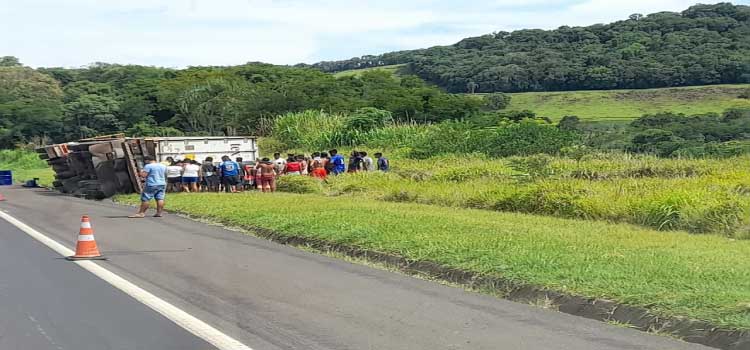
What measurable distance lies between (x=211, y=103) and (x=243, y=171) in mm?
39981

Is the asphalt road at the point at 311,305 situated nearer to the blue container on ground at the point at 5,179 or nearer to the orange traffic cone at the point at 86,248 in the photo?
the orange traffic cone at the point at 86,248

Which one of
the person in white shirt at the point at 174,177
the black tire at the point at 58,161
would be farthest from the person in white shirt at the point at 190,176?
the black tire at the point at 58,161

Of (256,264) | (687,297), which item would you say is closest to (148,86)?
(256,264)

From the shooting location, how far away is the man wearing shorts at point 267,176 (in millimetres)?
28125

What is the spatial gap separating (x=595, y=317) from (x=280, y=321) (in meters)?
3.12

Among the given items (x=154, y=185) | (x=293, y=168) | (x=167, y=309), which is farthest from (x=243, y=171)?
(x=167, y=309)

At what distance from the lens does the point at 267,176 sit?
92.5ft

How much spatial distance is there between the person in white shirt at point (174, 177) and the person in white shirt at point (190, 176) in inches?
8.1

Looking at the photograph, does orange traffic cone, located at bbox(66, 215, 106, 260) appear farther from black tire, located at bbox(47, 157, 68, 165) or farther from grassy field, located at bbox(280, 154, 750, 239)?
black tire, located at bbox(47, 157, 68, 165)

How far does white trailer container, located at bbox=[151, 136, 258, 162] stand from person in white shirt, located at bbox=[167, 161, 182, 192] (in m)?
1.38

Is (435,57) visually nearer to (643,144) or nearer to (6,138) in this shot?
(6,138)

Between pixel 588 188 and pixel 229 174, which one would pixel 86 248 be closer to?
pixel 588 188

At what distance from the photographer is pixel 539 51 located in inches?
3364

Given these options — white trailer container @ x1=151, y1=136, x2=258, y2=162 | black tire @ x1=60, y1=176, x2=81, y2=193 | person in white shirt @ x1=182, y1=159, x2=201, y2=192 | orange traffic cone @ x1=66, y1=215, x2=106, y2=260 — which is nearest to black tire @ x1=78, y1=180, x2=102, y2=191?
black tire @ x1=60, y1=176, x2=81, y2=193
